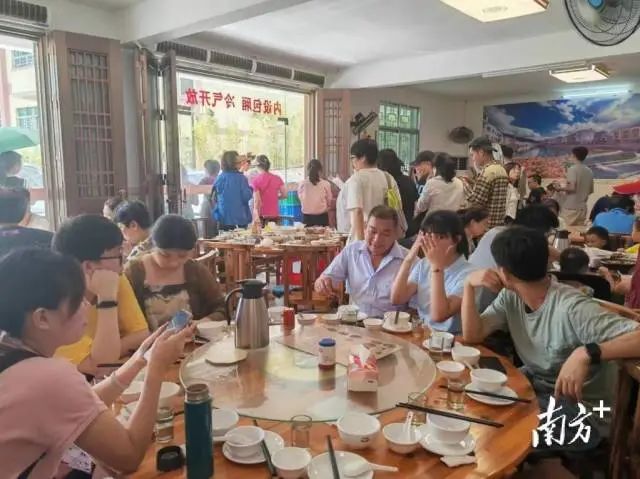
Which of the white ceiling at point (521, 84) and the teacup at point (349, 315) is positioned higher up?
the white ceiling at point (521, 84)

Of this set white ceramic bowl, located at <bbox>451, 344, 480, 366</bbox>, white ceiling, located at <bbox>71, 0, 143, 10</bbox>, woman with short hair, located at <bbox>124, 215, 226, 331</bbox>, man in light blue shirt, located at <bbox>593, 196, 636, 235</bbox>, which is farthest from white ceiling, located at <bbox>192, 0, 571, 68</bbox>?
white ceramic bowl, located at <bbox>451, 344, 480, 366</bbox>

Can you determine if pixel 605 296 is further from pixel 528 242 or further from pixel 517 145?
pixel 517 145

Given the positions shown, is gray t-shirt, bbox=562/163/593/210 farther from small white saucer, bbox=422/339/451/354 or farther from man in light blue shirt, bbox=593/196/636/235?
small white saucer, bbox=422/339/451/354

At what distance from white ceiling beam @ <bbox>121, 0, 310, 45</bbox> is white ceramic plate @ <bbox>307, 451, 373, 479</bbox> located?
11.1ft

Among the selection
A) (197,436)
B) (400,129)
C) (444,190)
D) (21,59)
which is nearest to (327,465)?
(197,436)

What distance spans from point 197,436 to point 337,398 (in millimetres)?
470

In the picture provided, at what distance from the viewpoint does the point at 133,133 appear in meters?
4.80

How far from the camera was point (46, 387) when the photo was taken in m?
0.92

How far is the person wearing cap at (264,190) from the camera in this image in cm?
567

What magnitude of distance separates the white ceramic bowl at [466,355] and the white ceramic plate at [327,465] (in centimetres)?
64

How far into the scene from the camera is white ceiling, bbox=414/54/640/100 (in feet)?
24.0

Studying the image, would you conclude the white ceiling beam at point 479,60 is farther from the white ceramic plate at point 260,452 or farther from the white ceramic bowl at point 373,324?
the white ceramic plate at point 260,452

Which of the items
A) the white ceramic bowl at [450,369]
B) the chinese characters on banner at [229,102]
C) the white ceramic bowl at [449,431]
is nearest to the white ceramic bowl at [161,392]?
the white ceramic bowl at [449,431]

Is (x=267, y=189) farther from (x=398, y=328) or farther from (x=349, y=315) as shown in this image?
(x=398, y=328)
